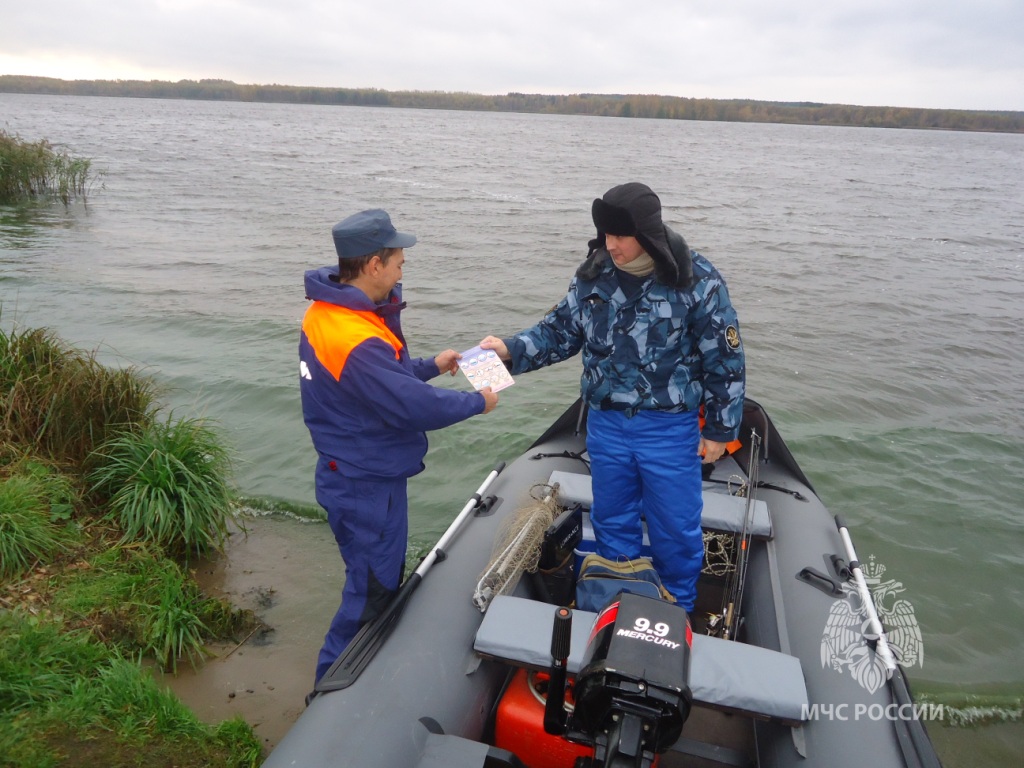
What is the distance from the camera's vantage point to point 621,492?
2.94m

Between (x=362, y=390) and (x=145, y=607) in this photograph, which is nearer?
(x=362, y=390)

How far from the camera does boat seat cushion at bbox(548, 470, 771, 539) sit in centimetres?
332

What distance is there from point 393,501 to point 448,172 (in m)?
25.0

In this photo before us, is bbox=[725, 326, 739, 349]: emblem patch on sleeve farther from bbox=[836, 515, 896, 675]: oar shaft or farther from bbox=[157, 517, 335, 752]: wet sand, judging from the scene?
bbox=[157, 517, 335, 752]: wet sand

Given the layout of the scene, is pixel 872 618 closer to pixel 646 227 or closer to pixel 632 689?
pixel 632 689

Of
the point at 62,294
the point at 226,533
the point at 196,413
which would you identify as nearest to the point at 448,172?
A: the point at 62,294

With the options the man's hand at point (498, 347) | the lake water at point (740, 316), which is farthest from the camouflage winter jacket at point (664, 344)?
the lake water at point (740, 316)

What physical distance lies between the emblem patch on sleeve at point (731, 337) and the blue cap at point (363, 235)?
1.21 meters

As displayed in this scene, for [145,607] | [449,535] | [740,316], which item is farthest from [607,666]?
[740,316]

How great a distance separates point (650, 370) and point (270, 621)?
2.43 meters

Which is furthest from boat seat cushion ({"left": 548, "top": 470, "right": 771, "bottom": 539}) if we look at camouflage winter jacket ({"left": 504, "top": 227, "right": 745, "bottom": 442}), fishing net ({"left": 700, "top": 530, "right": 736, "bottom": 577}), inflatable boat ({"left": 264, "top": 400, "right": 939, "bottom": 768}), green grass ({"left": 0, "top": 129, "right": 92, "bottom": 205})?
green grass ({"left": 0, "top": 129, "right": 92, "bottom": 205})

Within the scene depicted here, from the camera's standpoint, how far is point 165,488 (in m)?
3.90

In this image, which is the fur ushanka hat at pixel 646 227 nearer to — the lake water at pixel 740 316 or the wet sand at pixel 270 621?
the wet sand at pixel 270 621

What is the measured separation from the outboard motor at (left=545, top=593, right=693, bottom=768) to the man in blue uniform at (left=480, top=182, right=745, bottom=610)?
3.47ft
